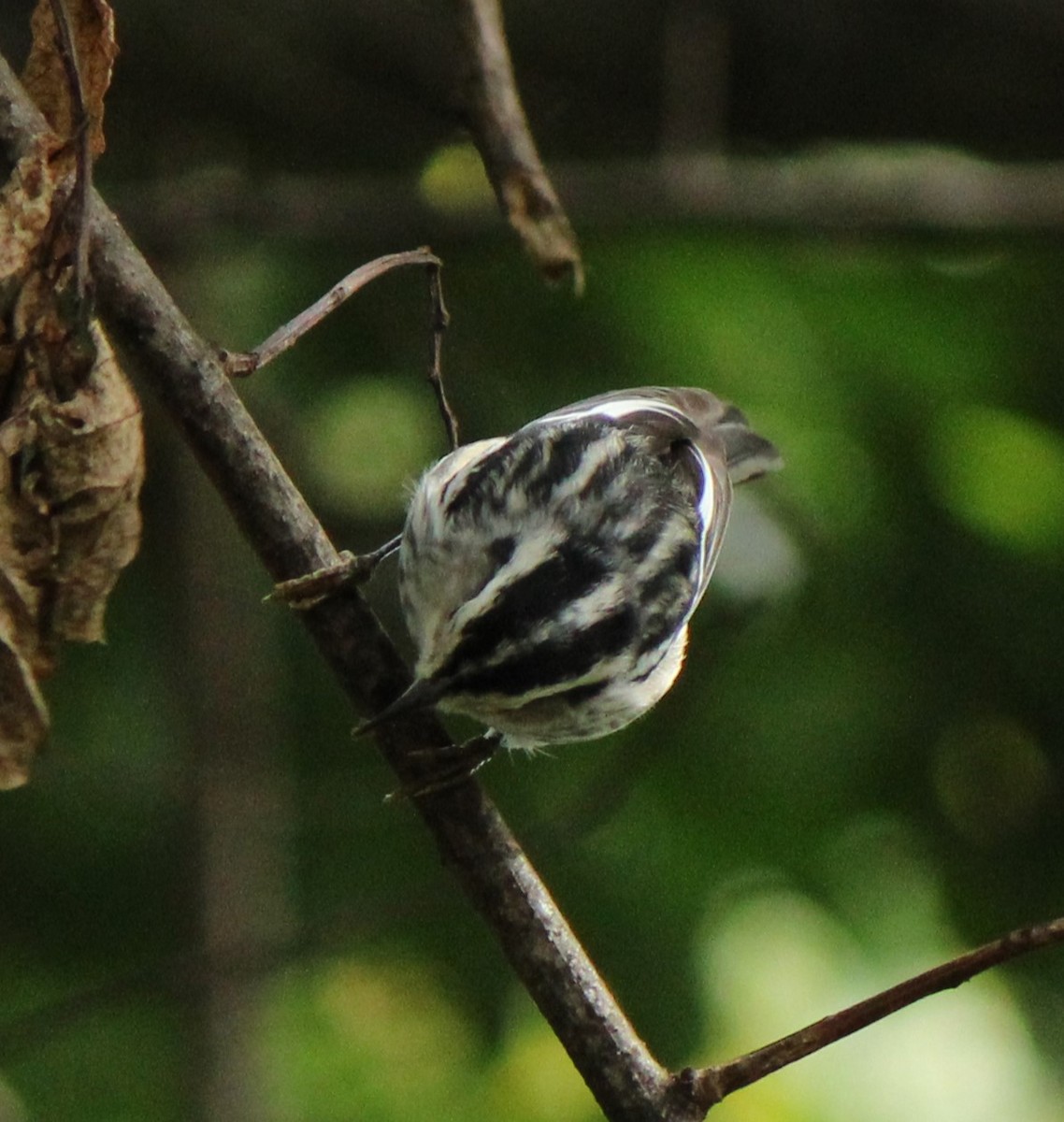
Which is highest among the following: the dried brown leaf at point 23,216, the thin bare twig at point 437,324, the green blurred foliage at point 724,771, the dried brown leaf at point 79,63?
the dried brown leaf at point 79,63

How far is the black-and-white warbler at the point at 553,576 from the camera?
2.37 metres

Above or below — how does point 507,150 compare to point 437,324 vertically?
above

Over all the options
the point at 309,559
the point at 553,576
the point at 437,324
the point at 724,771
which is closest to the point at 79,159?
the point at 309,559

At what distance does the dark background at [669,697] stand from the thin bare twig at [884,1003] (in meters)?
1.61

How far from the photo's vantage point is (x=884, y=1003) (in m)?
1.80

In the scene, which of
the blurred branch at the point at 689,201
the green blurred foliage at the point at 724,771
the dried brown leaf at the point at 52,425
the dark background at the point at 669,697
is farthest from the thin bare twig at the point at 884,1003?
the blurred branch at the point at 689,201

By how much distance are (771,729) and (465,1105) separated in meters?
1.11

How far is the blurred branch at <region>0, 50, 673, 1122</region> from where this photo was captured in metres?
2.03

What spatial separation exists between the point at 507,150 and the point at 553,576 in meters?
0.73

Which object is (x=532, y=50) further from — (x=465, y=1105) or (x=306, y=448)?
(x=465, y=1105)

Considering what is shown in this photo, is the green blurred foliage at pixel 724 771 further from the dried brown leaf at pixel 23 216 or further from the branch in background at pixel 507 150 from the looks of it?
the dried brown leaf at pixel 23 216

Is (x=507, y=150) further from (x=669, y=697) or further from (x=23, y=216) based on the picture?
(x=669, y=697)

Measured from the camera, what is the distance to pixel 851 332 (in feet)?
14.0

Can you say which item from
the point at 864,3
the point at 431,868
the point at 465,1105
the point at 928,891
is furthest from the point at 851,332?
the point at 465,1105
